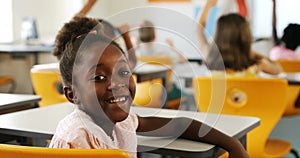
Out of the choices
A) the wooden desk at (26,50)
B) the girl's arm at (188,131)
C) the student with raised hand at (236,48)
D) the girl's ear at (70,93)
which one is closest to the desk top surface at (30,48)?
the wooden desk at (26,50)

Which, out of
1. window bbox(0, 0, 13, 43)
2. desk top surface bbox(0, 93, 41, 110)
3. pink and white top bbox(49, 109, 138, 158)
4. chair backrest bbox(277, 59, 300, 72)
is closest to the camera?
pink and white top bbox(49, 109, 138, 158)

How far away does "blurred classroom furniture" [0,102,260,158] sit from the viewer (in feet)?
4.39

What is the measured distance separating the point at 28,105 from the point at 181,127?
0.83 m

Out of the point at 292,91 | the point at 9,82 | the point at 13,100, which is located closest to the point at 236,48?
the point at 292,91

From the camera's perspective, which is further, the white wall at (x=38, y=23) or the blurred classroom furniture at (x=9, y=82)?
the white wall at (x=38, y=23)

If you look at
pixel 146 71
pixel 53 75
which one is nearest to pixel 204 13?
pixel 146 71

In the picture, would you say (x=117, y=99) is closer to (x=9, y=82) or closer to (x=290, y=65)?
(x=290, y=65)

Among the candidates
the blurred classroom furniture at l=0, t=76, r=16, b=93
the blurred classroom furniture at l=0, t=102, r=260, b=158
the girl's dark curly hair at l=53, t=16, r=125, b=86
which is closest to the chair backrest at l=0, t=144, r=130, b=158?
the girl's dark curly hair at l=53, t=16, r=125, b=86

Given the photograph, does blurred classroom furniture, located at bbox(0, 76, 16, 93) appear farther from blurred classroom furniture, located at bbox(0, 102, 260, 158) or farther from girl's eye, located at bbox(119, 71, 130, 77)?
girl's eye, located at bbox(119, 71, 130, 77)

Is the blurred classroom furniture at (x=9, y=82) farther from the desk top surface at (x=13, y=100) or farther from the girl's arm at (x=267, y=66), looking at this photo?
the desk top surface at (x=13, y=100)

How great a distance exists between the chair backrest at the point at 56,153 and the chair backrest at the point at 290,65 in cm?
303

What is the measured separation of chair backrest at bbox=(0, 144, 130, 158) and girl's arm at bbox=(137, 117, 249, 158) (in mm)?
484

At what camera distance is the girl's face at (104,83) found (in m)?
1.17

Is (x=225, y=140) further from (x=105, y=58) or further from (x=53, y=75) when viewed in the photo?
(x=53, y=75)
